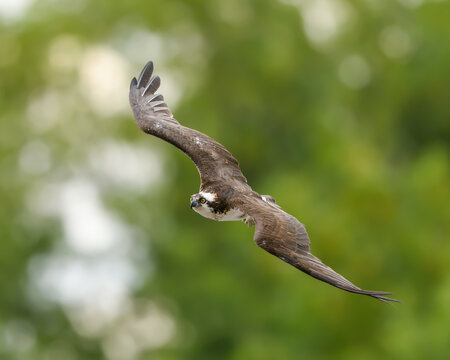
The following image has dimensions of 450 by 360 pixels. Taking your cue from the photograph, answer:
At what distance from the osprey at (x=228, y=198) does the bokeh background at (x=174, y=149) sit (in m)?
10.8

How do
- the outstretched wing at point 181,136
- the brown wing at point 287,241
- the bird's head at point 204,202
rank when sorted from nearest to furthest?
the brown wing at point 287,241
the bird's head at point 204,202
the outstretched wing at point 181,136

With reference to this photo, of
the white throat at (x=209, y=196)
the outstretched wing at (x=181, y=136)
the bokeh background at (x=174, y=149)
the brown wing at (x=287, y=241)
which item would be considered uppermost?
the bokeh background at (x=174, y=149)

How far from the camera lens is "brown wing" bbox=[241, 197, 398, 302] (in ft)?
22.0

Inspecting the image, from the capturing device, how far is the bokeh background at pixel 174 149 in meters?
21.3

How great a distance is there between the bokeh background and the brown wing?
12560mm

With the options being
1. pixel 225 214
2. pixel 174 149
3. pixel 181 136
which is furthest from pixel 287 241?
pixel 174 149

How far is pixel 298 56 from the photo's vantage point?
2427 cm

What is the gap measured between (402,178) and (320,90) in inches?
163

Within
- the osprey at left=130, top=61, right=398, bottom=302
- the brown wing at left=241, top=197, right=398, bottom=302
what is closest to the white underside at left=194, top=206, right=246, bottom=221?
the osprey at left=130, top=61, right=398, bottom=302

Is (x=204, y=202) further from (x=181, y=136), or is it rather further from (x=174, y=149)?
(x=174, y=149)

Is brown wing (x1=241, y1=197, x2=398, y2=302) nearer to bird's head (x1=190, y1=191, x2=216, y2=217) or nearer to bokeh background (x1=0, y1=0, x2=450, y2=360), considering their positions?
bird's head (x1=190, y1=191, x2=216, y2=217)

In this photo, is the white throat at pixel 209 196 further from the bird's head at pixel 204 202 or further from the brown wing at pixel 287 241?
the brown wing at pixel 287 241

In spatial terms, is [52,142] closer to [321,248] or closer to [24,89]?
[24,89]

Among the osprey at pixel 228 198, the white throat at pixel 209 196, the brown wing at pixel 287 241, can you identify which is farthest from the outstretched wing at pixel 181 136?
the brown wing at pixel 287 241
